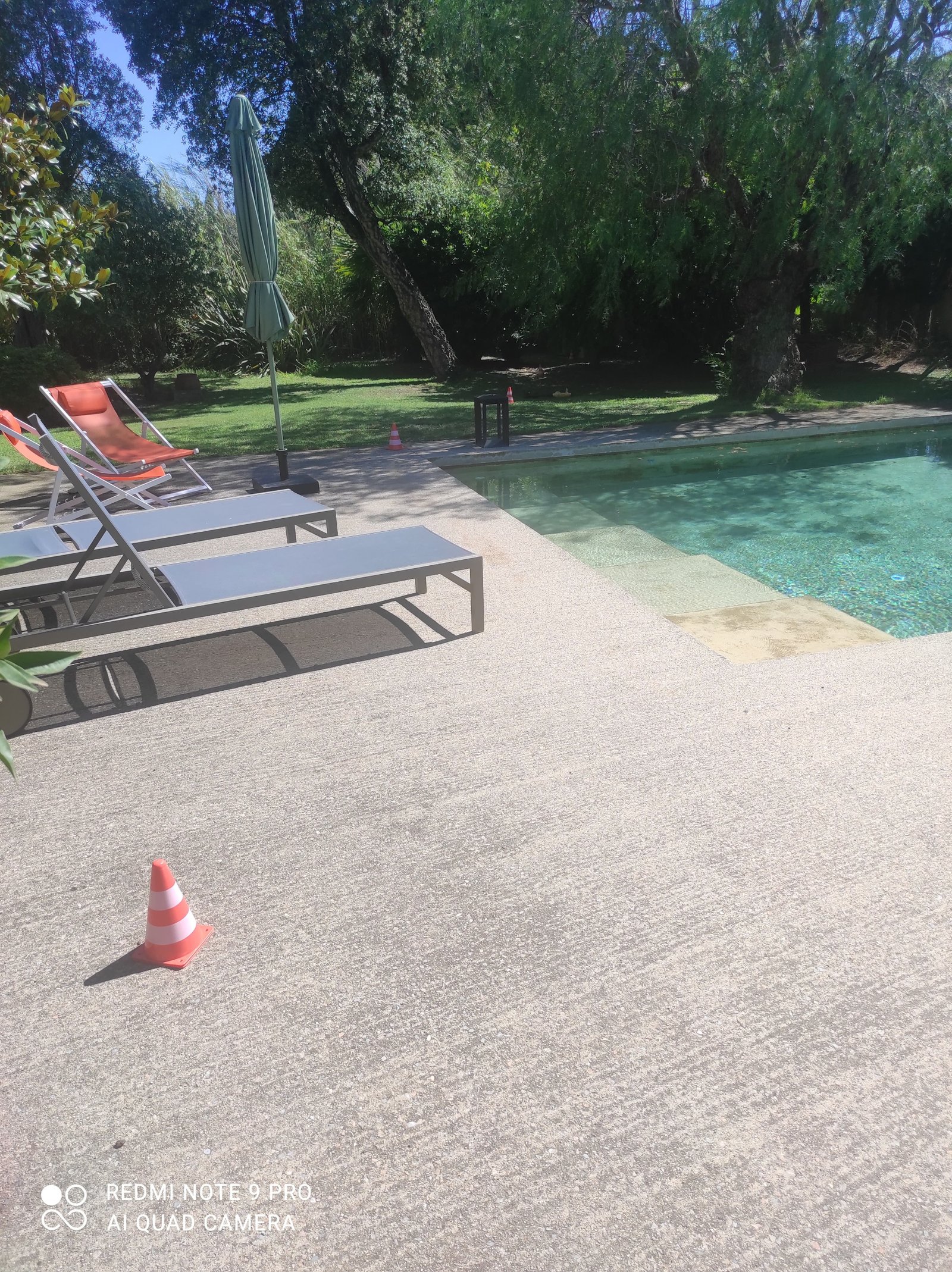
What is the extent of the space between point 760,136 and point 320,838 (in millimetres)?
9302

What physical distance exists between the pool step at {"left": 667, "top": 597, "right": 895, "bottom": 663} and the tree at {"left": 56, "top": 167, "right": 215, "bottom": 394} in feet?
38.7

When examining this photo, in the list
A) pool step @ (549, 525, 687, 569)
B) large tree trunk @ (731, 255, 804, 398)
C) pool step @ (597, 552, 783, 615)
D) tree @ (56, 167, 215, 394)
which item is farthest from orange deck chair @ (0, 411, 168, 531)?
large tree trunk @ (731, 255, 804, 398)

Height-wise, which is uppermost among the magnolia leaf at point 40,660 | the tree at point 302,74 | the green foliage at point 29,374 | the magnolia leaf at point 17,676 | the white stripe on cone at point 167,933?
the tree at point 302,74

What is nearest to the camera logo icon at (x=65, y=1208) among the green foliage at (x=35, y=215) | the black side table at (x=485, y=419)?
the green foliage at (x=35, y=215)

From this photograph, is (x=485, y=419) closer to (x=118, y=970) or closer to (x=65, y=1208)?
(x=118, y=970)

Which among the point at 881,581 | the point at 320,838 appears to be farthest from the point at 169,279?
the point at 320,838

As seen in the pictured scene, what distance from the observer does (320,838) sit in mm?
2977

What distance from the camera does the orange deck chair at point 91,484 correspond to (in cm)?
636

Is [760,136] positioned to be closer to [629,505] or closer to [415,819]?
[629,505]

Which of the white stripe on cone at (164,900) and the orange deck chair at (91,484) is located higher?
the orange deck chair at (91,484)

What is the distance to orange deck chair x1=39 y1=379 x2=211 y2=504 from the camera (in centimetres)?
711

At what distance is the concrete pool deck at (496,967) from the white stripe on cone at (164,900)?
170 mm

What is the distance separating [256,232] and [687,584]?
4444 millimetres

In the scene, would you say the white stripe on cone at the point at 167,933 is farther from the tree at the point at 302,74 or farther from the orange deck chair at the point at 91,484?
the tree at the point at 302,74
